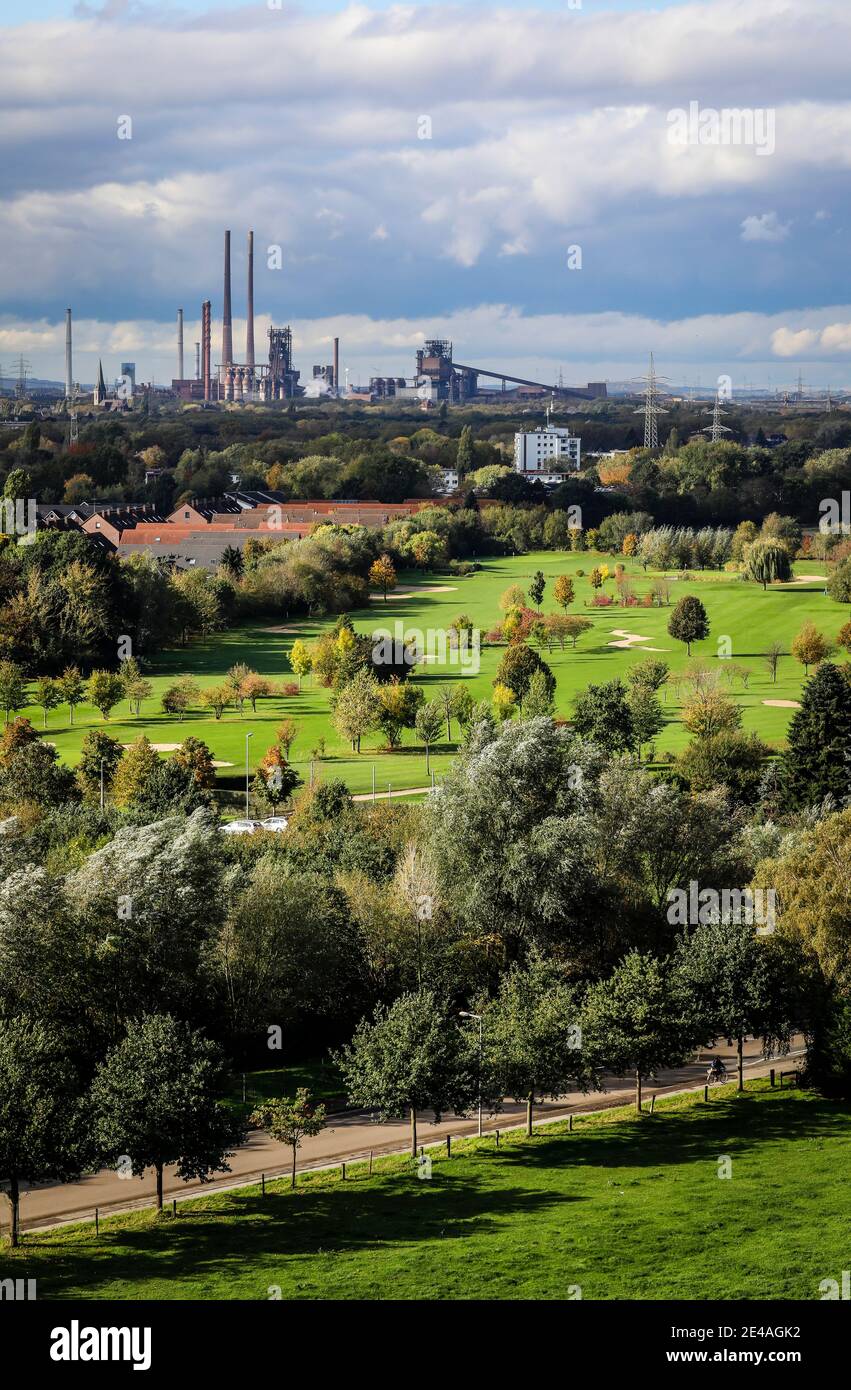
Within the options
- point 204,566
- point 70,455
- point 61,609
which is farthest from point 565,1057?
point 70,455

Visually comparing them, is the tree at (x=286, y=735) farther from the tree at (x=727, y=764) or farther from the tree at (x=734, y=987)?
the tree at (x=734, y=987)

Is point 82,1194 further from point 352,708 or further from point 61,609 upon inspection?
point 61,609

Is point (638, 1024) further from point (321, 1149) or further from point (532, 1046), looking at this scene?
point (321, 1149)

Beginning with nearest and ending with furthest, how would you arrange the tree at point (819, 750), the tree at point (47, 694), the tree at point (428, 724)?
the tree at point (819, 750), the tree at point (428, 724), the tree at point (47, 694)

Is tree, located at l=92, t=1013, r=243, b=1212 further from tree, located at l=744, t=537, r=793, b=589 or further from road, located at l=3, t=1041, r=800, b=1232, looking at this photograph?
tree, located at l=744, t=537, r=793, b=589

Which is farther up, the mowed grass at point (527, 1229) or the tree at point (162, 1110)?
the tree at point (162, 1110)

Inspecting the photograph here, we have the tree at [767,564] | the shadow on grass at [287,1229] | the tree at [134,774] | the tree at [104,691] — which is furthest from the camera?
the tree at [767,564]

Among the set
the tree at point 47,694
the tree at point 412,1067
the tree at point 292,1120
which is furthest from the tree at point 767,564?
the tree at point 292,1120
